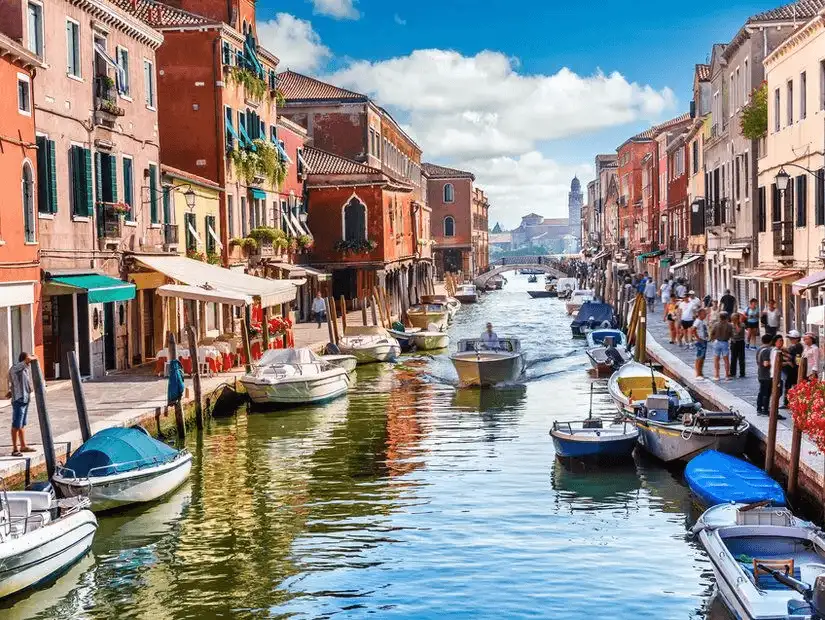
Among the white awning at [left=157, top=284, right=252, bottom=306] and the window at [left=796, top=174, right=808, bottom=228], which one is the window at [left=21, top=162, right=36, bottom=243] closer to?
the white awning at [left=157, top=284, right=252, bottom=306]

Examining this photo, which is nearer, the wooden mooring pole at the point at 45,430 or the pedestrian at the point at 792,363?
the wooden mooring pole at the point at 45,430

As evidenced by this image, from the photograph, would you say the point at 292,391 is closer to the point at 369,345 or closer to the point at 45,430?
the point at 369,345

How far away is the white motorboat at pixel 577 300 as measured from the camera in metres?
61.3

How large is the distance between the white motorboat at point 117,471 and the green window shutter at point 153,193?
12.9 metres

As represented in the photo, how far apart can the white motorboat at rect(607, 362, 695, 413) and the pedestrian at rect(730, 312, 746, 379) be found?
5.66ft

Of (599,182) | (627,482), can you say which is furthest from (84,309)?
(599,182)

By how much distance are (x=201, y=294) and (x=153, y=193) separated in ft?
14.7

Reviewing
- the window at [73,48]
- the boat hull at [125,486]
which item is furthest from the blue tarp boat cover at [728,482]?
the window at [73,48]

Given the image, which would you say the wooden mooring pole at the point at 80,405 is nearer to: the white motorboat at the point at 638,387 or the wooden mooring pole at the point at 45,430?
the wooden mooring pole at the point at 45,430

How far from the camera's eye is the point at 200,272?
92.6 ft

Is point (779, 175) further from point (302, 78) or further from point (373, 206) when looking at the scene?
point (302, 78)

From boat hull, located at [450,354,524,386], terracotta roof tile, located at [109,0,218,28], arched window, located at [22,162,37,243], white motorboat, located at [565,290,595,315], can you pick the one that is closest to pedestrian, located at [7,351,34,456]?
arched window, located at [22,162,37,243]

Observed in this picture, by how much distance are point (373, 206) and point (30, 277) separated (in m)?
26.0

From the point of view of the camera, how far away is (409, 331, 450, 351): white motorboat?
40.4 meters
